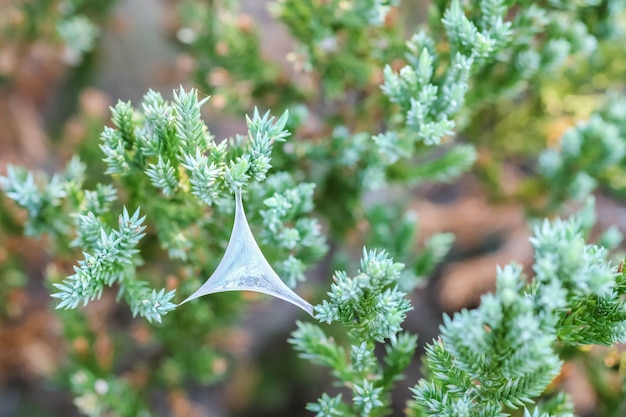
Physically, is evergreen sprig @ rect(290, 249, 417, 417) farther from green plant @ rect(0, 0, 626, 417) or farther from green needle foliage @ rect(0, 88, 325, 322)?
green needle foliage @ rect(0, 88, 325, 322)

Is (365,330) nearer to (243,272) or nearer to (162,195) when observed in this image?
(243,272)

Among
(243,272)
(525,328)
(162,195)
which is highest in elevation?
(162,195)

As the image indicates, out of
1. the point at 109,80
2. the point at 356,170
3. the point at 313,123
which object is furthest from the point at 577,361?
the point at 109,80


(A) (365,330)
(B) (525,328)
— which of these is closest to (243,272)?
(A) (365,330)

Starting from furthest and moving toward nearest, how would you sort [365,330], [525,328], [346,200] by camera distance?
[346,200] < [365,330] < [525,328]

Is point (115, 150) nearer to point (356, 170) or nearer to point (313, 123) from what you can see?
point (356, 170)

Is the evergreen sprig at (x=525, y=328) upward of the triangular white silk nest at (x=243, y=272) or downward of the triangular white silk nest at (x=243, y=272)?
downward

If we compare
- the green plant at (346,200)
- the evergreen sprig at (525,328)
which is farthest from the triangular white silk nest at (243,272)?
the evergreen sprig at (525,328)

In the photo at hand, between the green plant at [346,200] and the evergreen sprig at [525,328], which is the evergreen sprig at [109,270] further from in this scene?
the evergreen sprig at [525,328]

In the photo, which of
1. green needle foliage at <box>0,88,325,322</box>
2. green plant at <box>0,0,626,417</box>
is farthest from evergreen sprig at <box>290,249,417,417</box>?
green needle foliage at <box>0,88,325,322</box>
